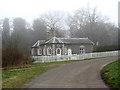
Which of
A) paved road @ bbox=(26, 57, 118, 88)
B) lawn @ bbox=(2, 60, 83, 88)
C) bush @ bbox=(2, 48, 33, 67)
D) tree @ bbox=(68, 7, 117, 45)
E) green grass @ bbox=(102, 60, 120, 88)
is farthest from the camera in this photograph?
tree @ bbox=(68, 7, 117, 45)

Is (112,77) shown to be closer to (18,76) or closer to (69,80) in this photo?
(69,80)

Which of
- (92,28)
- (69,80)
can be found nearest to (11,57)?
(69,80)

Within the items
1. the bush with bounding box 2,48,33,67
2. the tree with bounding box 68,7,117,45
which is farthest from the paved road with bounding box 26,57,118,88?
the tree with bounding box 68,7,117,45

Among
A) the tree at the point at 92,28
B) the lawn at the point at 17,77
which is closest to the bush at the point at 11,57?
the lawn at the point at 17,77

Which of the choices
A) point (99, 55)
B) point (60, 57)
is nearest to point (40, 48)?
point (60, 57)

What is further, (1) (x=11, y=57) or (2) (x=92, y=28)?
(2) (x=92, y=28)

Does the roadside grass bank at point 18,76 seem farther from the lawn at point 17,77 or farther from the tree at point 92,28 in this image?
the tree at point 92,28

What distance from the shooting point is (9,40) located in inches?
733

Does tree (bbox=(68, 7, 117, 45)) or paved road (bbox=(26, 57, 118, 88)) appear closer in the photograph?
paved road (bbox=(26, 57, 118, 88))

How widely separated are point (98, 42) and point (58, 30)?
14.8 meters

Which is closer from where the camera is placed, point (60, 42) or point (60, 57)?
point (60, 57)

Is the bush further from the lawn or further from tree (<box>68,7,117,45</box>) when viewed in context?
tree (<box>68,7,117,45</box>)

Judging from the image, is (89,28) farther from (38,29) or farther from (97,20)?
(38,29)

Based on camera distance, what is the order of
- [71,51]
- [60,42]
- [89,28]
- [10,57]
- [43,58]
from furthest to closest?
[89,28]
[71,51]
[60,42]
[43,58]
[10,57]
